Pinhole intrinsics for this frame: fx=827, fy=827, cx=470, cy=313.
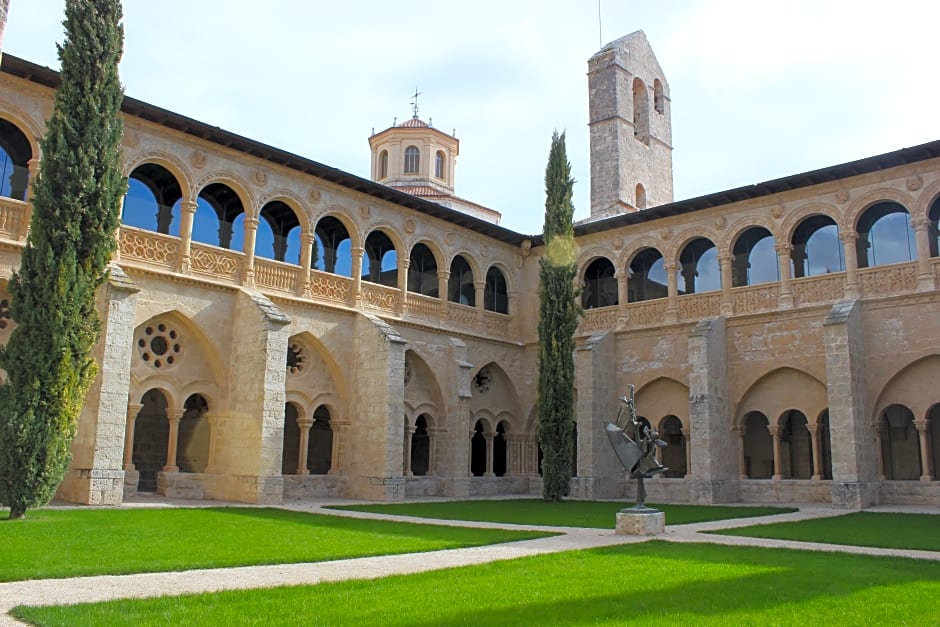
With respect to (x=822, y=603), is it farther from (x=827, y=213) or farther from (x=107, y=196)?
(x=827, y=213)

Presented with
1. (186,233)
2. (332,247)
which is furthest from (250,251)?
(332,247)

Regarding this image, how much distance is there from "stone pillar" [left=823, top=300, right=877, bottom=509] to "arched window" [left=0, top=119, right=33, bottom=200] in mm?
17959

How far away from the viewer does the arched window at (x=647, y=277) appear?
2478 cm

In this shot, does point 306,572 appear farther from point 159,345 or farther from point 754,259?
point 754,259

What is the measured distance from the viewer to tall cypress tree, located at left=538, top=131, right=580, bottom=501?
21969 millimetres

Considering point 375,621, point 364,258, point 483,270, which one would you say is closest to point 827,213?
point 483,270

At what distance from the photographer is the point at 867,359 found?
2000 centimetres

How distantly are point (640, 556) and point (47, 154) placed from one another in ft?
37.4

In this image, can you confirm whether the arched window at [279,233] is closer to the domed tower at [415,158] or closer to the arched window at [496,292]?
the arched window at [496,292]

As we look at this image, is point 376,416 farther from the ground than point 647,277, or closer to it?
closer to it

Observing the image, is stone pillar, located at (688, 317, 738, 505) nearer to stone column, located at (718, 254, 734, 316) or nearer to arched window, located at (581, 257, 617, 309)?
stone column, located at (718, 254, 734, 316)

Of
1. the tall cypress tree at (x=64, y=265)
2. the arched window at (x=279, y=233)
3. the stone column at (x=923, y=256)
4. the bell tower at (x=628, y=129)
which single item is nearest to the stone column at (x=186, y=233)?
the arched window at (x=279, y=233)

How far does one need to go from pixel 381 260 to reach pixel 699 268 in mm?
9242

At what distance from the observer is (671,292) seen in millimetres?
23938
